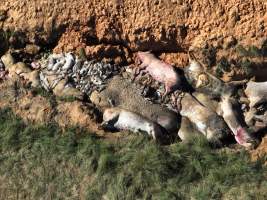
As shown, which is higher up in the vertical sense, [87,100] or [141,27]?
[141,27]

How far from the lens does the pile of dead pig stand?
24.2 feet

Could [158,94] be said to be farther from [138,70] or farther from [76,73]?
[76,73]

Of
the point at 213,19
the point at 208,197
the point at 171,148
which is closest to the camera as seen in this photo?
the point at 208,197

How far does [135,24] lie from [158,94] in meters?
0.88

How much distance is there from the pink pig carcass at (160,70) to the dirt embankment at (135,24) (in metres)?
0.14

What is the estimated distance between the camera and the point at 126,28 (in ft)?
25.9

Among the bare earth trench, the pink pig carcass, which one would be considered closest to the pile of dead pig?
the pink pig carcass

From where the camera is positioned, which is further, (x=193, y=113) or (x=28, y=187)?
(x=193, y=113)

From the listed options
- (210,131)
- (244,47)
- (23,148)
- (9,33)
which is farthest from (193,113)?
(9,33)

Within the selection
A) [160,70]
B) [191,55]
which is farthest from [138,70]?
[191,55]

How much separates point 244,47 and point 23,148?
109 inches

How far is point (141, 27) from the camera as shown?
782cm

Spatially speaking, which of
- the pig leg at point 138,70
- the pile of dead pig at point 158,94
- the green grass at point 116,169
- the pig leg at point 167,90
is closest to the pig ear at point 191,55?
the pile of dead pig at point 158,94

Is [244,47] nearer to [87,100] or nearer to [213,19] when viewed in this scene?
[213,19]
